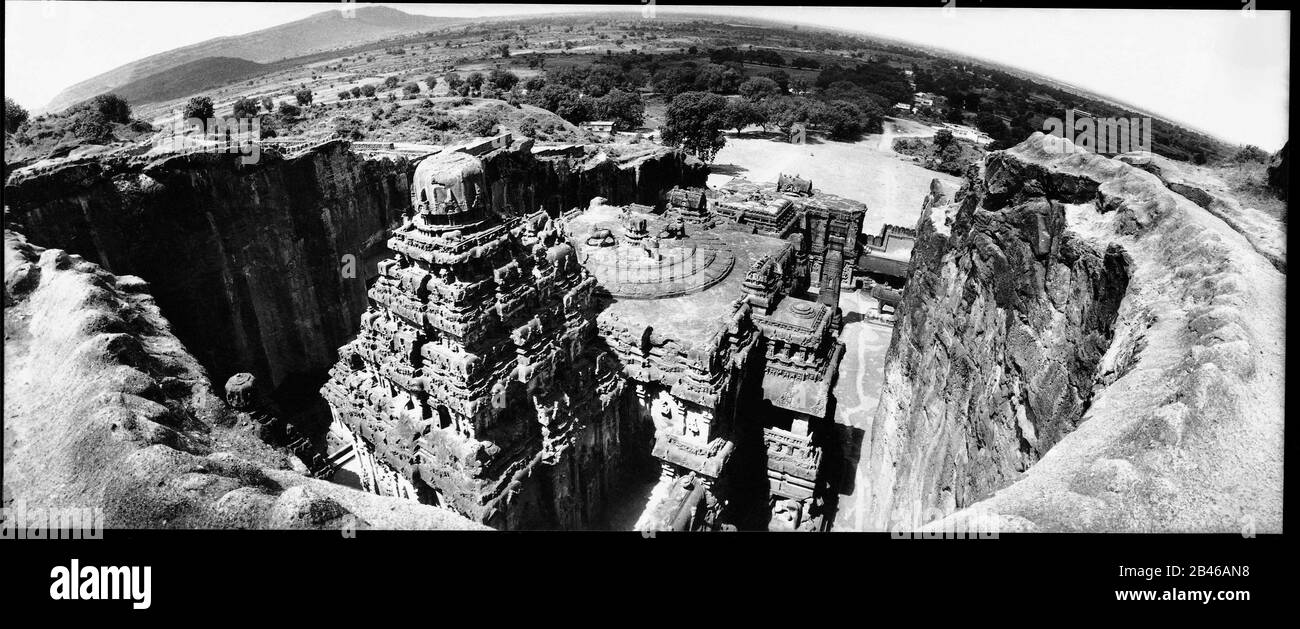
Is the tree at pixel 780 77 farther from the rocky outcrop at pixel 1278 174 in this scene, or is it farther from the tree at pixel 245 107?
the rocky outcrop at pixel 1278 174

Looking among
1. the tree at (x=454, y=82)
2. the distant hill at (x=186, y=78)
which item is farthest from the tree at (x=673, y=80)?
the distant hill at (x=186, y=78)

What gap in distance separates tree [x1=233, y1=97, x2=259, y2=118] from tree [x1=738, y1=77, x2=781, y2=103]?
130ft

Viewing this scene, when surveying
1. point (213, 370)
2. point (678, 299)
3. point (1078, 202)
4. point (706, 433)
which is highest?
point (1078, 202)

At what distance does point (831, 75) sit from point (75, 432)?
56.0m

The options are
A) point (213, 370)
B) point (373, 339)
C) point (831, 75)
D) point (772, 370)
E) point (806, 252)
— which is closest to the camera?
point (373, 339)

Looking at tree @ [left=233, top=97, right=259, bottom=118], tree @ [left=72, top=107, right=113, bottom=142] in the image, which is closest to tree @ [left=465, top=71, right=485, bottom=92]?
tree @ [left=233, top=97, right=259, bottom=118]

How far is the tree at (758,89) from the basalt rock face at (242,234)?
2453 cm

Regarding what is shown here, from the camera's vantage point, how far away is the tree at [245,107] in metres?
44.4

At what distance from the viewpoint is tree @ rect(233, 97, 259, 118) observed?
44.4m

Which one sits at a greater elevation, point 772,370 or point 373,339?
point 373,339

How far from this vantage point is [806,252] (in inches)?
1481
